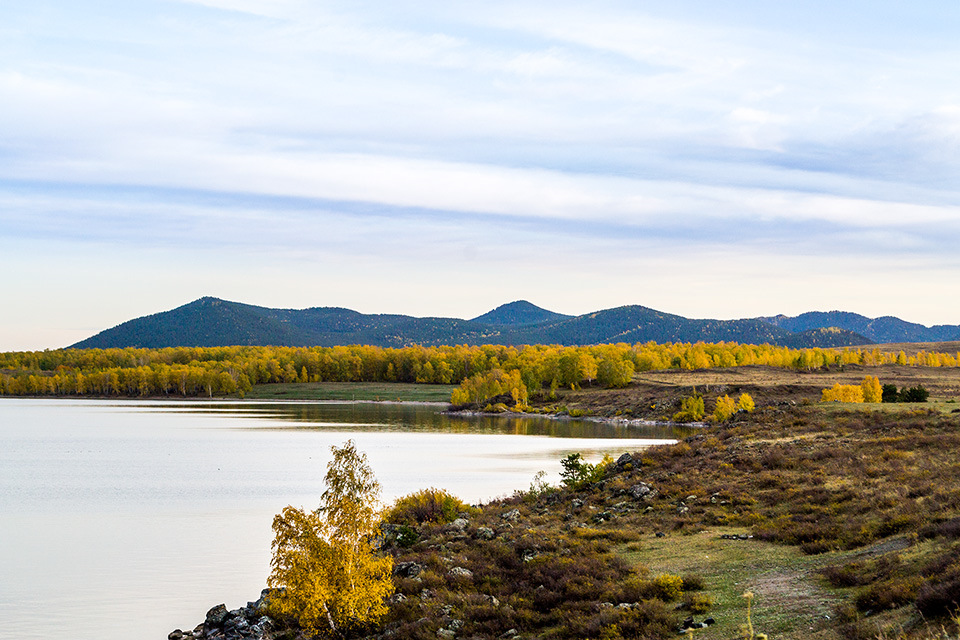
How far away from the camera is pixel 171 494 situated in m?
45.4

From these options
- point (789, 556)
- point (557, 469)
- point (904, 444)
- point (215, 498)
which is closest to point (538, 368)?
point (557, 469)

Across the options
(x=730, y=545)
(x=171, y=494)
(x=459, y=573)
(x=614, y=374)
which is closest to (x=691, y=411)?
(x=614, y=374)

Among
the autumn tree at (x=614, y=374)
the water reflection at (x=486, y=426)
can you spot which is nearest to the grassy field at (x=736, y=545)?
the water reflection at (x=486, y=426)

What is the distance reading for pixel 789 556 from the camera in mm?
18594

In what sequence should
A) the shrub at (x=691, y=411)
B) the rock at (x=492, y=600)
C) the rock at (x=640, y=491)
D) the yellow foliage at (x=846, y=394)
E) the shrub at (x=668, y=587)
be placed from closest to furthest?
1. the shrub at (x=668, y=587)
2. the rock at (x=492, y=600)
3. the rock at (x=640, y=491)
4. the yellow foliage at (x=846, y=394)
5. the shrub at (x=691, y=411)

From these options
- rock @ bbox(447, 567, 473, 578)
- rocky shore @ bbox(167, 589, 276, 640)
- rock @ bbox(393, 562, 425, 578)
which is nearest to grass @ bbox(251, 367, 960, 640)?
rock @ bbox(447, 567, 473, 578)

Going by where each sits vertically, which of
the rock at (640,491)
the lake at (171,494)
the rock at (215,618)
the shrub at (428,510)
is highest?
the rock at (640,491)

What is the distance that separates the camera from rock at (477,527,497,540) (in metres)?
24.5

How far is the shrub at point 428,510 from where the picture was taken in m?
30.6

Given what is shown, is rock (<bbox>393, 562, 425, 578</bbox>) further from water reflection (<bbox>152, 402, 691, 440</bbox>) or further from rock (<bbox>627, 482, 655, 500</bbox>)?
water reflection (<bbox>152, 402, 691, 440</bbox>)

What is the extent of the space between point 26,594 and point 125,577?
301 cm

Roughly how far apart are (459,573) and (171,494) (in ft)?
101

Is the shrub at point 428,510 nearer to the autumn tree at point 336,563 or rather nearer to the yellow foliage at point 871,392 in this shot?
the autumn tree at point 336,563

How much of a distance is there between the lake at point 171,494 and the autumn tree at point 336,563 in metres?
6.02
